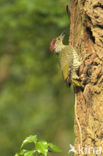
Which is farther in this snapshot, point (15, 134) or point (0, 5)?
point (15, 134)

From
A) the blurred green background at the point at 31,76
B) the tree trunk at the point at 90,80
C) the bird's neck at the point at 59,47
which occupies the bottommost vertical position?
the tree trunk at the point at 90,80

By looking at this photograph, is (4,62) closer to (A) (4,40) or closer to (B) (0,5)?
(A) (4,40)

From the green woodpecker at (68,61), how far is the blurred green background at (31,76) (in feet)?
4.36

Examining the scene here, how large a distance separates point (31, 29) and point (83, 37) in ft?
11.6

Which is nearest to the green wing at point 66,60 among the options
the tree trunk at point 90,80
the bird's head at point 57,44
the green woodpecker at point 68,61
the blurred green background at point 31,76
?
the green woodpecker at point 68,61

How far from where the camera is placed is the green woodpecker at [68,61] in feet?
13.8

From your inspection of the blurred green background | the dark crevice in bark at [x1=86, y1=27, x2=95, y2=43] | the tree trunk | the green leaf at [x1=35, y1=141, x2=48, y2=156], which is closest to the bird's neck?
the tree trunk

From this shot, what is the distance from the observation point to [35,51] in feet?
26.9

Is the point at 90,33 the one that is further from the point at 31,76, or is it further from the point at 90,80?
the point at 31,76

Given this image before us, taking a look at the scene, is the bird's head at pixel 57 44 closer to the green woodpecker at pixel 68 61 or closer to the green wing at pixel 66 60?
the green woodpecker at pixel 68 61

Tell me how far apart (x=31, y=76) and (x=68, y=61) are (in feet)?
16.9

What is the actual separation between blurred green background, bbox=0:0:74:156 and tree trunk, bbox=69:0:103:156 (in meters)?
2.28

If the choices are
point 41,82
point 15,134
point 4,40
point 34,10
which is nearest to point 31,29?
point 34,10

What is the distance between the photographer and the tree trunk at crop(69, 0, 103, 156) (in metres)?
3.56
